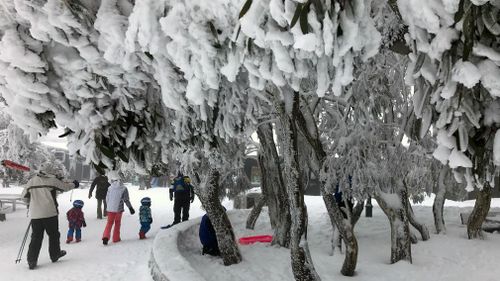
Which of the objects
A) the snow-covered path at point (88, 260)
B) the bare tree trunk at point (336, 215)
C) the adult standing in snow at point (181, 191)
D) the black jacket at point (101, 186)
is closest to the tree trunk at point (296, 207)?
the bare tree trunk at point (336, 215)

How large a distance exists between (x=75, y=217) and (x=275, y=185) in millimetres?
5055

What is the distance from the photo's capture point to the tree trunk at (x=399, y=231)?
7715mm

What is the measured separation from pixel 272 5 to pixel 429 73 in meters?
0.94

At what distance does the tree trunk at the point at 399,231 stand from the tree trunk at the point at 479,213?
3066 mm

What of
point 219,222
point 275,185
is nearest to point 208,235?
point 219,222

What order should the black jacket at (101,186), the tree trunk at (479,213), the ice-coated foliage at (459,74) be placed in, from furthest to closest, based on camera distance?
the black jacket at (101,186) → the tree trunk at (479,213) → the ice-coated foliage at (459,74)

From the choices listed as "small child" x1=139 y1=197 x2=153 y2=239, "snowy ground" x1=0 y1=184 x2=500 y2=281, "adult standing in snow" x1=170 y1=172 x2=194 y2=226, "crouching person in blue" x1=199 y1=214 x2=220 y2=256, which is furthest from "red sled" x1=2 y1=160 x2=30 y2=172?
"adult standing in snow" x1=170 y1=172 x2=194 y2=226

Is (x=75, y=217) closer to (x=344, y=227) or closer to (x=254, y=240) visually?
(x=254, y=240)

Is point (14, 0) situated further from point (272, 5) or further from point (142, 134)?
point (272, 5)

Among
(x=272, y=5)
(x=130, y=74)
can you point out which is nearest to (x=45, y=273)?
(x=130, y=74)

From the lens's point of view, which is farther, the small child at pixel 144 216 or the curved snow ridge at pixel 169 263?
the small child at pixel 144 216

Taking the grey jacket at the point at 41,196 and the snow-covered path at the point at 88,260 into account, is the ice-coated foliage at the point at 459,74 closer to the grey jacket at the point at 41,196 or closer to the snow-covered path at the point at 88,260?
the snow-covered path at the point at 88,260

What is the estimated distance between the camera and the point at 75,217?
9914 mm

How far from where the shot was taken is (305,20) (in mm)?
2137
